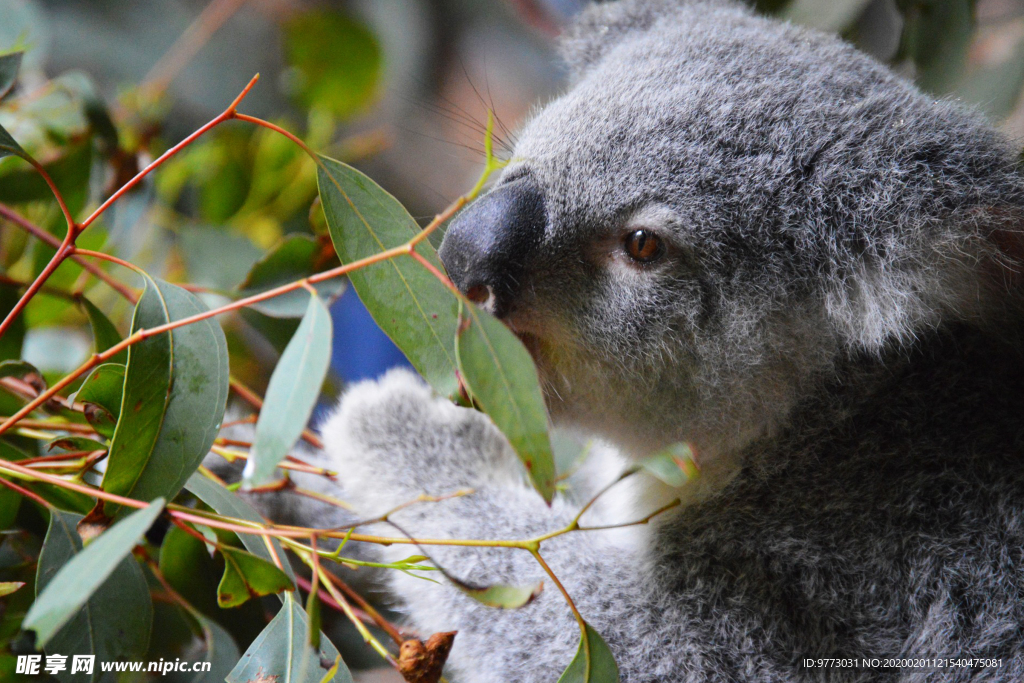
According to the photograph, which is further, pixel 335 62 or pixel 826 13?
pixel 335 62

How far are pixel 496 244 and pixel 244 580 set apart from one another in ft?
2.30

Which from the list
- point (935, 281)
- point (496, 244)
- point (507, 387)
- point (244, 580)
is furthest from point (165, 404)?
point (935, 281)

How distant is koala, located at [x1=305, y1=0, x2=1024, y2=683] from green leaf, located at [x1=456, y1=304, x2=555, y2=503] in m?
0.48

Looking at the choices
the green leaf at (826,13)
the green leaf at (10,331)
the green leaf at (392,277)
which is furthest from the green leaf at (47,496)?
the green leaf at (826,13)

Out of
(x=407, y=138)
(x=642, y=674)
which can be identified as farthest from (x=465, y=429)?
(x=407, y=138)

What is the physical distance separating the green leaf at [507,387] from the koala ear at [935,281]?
782mm

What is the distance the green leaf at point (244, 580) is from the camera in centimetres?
114

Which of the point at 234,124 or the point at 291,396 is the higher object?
the point at 234,124

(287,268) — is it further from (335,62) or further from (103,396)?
(335,62)

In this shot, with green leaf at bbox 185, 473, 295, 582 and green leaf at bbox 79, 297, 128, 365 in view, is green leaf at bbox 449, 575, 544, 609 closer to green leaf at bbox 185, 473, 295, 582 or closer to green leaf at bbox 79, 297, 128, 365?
green leaf at bbox 185, 473, 295, 582

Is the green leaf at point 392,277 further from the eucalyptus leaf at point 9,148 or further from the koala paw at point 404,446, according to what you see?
the koala paw at point 404,446

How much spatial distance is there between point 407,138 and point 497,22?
119 centimetres

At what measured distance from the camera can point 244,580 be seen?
3.81ft

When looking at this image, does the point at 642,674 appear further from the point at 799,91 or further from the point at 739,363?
the point at 799,91
